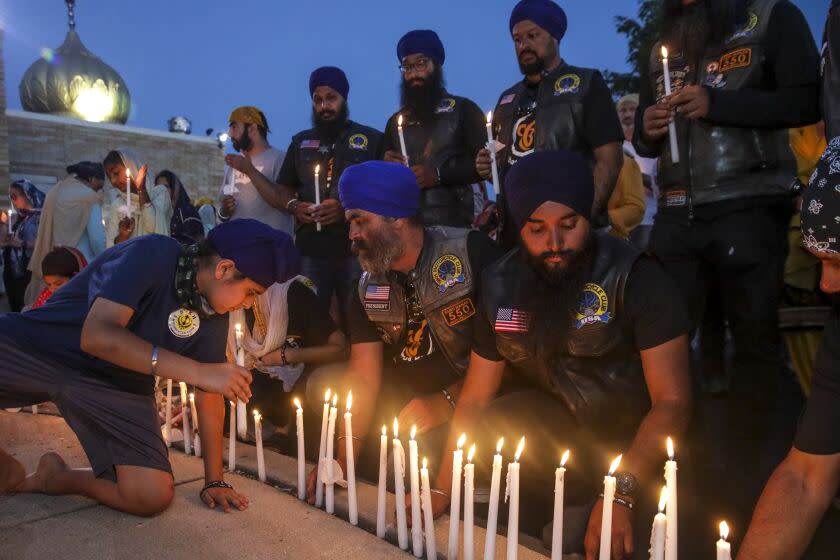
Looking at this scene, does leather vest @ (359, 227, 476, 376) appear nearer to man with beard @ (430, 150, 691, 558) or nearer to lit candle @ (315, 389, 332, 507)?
man with beard @ (430, 150, 691, 558)

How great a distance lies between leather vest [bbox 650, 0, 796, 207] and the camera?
328 cm

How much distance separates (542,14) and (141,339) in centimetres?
270

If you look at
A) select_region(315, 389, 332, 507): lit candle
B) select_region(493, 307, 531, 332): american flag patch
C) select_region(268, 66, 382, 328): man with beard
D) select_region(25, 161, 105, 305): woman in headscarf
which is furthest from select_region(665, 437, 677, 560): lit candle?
select_region(25, 161, 105, 305): woman in headscarf

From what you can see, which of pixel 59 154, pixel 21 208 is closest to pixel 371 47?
pixel 59 154

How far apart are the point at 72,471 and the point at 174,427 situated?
1.25 m

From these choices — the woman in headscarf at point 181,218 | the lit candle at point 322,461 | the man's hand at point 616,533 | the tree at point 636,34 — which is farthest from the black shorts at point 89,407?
the tree at point 636,34

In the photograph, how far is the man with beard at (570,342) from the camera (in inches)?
103

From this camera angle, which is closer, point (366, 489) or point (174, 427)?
point (366, 489)

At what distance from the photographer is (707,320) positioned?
3678 mm

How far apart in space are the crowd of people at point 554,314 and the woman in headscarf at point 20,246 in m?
6.38

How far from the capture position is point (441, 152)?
4.52 meters

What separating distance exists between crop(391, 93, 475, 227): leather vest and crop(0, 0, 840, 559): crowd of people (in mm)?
92

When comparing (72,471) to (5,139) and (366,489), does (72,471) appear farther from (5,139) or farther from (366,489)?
(5,139)

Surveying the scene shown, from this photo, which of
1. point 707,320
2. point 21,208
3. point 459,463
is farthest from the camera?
point 21,208
